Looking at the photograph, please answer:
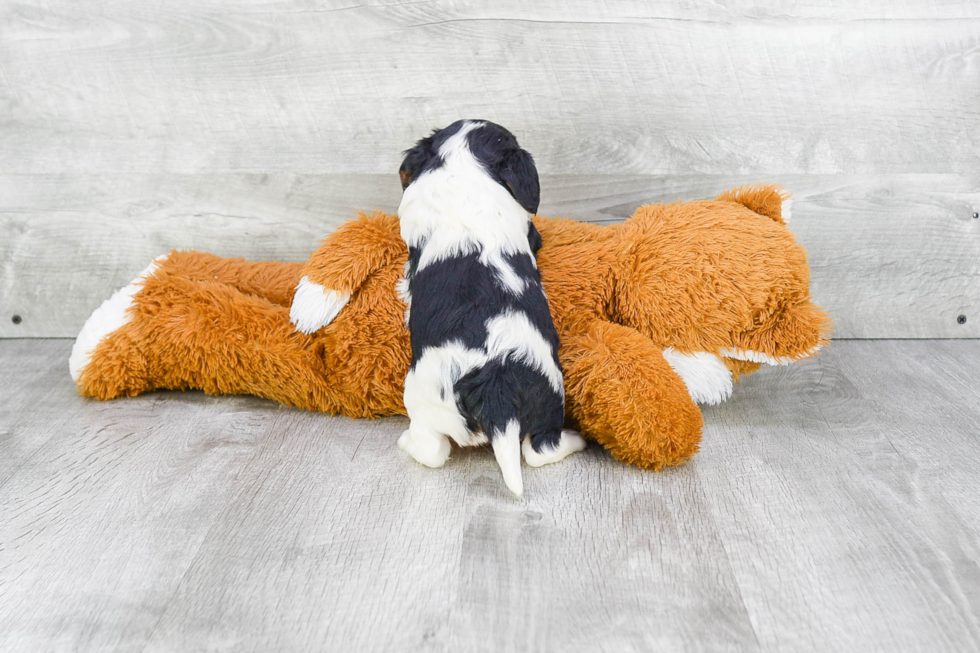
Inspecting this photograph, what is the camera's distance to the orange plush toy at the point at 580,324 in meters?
1.56

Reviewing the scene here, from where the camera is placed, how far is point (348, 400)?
69.7 inches

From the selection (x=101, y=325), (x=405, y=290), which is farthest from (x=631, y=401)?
(x=101, y=325)

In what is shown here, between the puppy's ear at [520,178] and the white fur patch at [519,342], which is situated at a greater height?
the puppy's ear at [520,178]

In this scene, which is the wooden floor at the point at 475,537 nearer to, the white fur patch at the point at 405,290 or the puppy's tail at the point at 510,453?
the puppy's tail at the point at 510,453

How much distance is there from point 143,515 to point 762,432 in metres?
1.19

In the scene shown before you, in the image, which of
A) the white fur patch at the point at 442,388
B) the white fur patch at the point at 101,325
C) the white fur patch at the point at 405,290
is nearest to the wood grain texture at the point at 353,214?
the white fur patch at the point at 101,325

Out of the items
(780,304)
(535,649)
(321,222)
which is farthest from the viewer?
(321,222)

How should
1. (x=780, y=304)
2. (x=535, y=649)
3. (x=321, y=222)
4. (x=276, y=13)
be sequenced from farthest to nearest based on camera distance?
(x=321, y=222) < (x=276, y=13) < (x=780, y=304) < (x=535, y=649)

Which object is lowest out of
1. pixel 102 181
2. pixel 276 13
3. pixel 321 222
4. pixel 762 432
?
pixel 762 432

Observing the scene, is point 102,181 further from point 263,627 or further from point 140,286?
point 263,627

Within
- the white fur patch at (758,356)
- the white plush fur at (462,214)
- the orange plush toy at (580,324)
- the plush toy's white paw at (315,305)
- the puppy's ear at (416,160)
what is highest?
the puppy's ear at (416,160)

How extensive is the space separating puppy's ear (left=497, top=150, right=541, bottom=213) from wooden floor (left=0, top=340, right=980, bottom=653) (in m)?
0.50

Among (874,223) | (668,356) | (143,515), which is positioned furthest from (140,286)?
(874,223)

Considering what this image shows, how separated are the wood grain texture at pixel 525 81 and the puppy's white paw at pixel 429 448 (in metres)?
0.85
